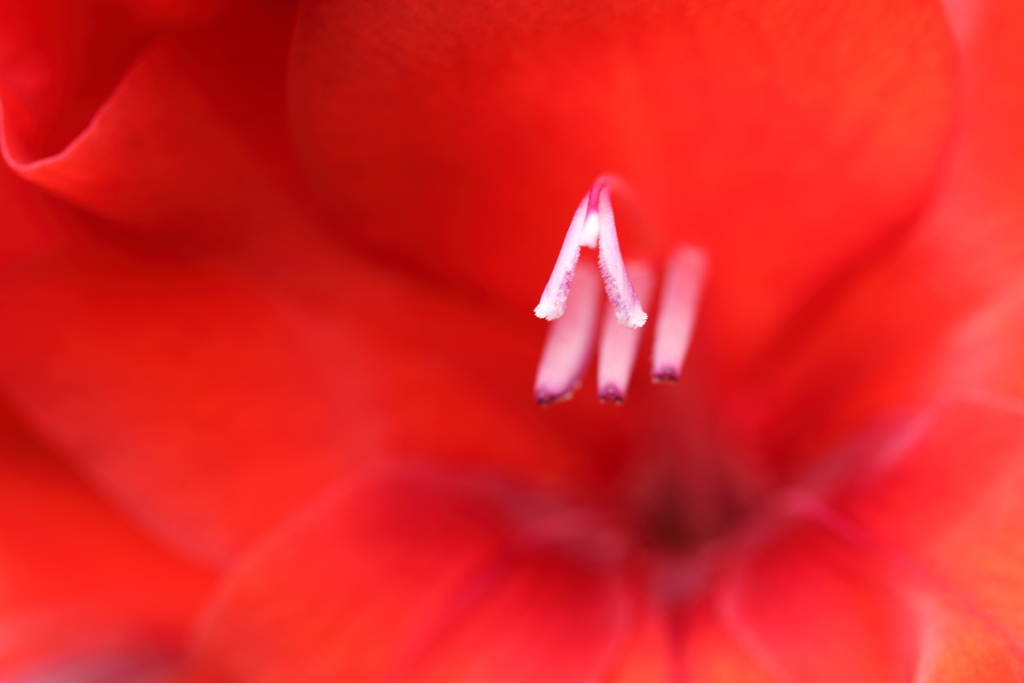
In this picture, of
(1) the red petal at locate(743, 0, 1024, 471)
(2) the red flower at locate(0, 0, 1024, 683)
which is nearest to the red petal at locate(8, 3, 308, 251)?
(2) the red flower at locate(0, 0, 1024, 683)

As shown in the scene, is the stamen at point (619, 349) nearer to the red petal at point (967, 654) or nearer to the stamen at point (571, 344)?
the stamen at point (571, 344)

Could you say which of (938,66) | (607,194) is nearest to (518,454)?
(607,194)

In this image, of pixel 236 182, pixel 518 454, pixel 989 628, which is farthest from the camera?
pixel 518 454

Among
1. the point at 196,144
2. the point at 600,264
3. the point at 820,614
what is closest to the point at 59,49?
the point at 196,144

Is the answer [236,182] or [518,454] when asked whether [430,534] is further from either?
[236,182]

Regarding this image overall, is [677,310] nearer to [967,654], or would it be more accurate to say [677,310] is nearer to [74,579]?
[967,654]

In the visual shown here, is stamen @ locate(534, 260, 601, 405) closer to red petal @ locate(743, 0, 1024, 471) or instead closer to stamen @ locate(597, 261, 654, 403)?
stamen @ locate(597, 261, 654, 403)
